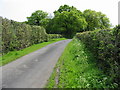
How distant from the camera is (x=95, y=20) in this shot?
56875 millimetres

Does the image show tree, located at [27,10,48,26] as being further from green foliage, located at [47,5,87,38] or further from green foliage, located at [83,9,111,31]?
green foliage, located at [83,9,111,31]

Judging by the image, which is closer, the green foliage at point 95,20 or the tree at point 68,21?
the tree at point 68,21

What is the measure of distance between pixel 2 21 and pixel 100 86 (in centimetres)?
1000

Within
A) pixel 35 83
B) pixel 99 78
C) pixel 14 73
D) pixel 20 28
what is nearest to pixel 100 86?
pixel 99 78

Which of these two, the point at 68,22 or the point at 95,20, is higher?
the point at 95,20

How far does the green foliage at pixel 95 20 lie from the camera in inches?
2231

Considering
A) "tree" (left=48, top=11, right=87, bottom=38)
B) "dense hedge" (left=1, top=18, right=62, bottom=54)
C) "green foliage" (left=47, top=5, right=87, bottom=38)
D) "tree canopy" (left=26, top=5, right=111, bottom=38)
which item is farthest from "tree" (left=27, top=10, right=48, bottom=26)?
"dense hedge" (left=1, top=18, right=62, bottom=54)

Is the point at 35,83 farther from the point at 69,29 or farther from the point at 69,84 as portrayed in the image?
the point at 69,29

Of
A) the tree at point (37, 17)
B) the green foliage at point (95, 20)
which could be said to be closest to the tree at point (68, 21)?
the green foliage at point (95, 20)

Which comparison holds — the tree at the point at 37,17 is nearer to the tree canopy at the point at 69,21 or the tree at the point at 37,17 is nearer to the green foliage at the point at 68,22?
the tree canopy at the point at 69,21

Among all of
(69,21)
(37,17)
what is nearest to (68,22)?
(69,21)

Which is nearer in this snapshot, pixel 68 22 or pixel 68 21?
pixel 68 21

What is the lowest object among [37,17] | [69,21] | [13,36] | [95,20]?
[13,36]

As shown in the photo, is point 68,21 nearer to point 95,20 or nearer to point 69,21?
point 69,21
